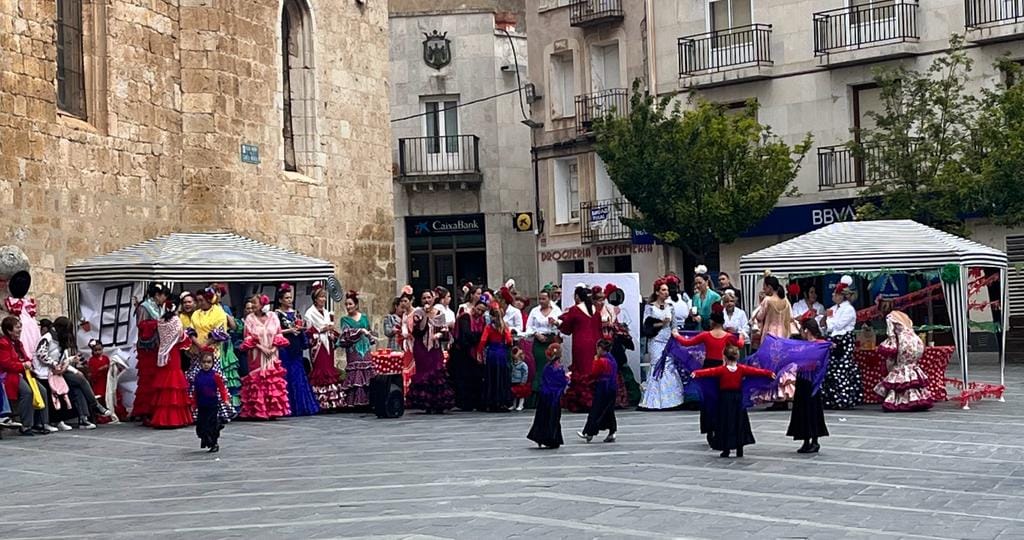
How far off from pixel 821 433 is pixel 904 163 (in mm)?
15363

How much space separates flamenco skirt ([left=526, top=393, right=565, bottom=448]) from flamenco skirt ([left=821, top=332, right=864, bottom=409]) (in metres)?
5.10

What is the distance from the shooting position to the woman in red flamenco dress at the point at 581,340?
20.2 m

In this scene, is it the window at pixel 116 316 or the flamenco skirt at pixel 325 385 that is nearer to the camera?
the window at pixel 116 316

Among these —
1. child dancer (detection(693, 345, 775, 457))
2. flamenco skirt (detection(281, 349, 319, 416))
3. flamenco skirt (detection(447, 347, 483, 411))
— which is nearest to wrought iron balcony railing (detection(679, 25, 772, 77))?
flamenco skirt (detection(447, 347, 483, 411))

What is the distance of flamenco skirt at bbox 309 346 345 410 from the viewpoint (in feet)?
71.4

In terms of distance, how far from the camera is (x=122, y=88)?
2331cm

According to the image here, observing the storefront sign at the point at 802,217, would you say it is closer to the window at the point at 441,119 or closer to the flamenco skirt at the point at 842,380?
the window at the point at 441,119

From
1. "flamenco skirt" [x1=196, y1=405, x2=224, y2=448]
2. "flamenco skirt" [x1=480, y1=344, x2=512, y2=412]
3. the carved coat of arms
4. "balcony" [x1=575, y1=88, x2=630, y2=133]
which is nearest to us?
"flamenco skirt" [x1=196, y1=405, x2=224, y2=448]

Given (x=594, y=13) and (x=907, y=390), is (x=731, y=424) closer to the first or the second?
(x=907, y=390)

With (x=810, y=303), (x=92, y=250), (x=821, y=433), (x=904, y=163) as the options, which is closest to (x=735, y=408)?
(x=821, y=433)

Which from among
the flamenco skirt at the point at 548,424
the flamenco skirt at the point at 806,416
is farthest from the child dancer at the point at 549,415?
the flamenco skirt at the point at 806,416

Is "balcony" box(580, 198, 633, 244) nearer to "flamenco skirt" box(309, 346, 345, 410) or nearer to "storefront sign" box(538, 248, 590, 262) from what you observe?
"storefront sign" box(538, 248, 590, 262)

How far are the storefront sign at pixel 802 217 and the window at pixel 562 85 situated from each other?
7.25 m

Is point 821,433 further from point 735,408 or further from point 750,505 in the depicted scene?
point 750,505
